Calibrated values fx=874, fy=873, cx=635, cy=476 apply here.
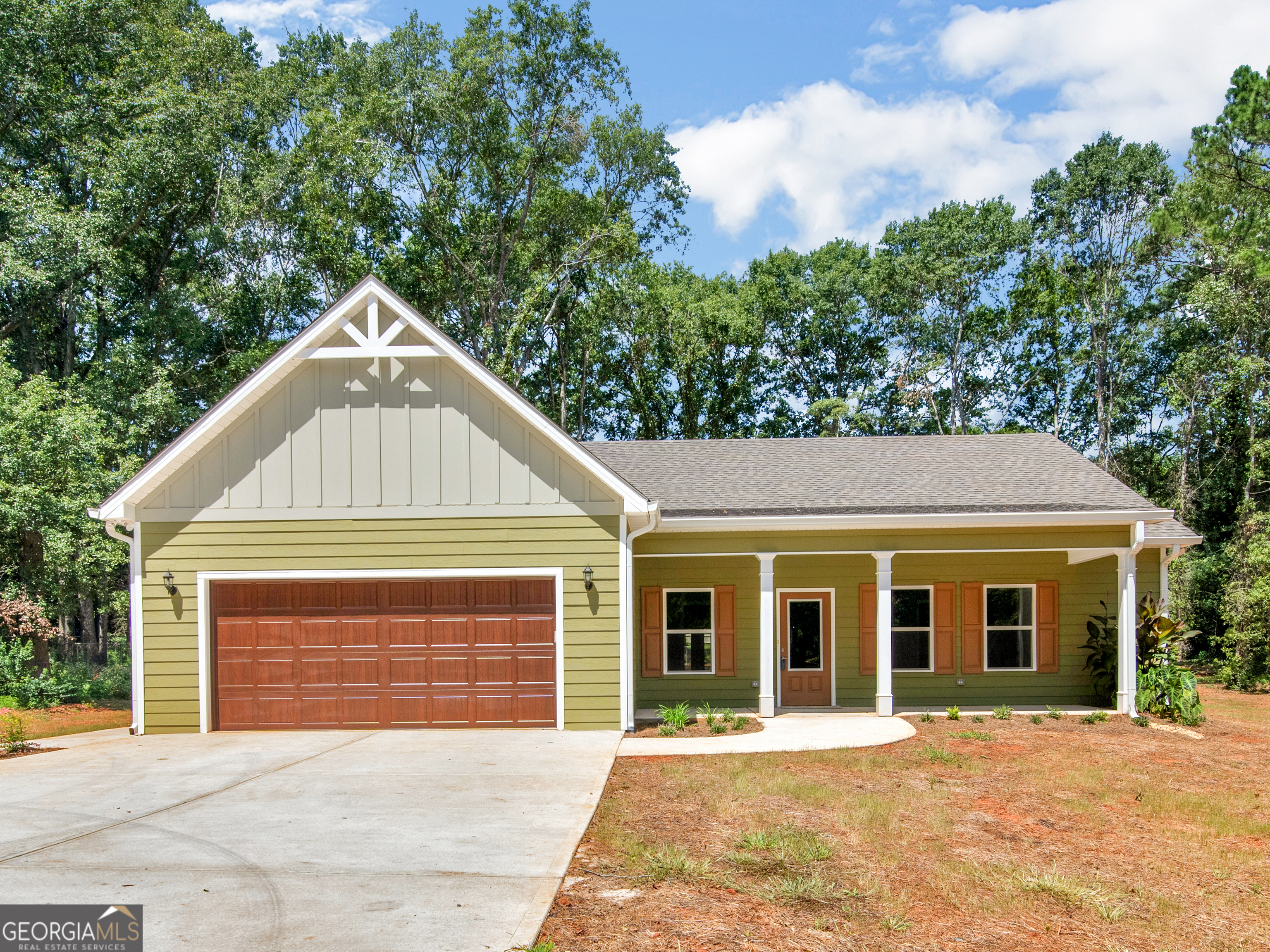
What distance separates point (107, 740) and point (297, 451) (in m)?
4.51

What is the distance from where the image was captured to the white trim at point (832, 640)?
13.8 metres

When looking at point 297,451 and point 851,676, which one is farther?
point 851,676

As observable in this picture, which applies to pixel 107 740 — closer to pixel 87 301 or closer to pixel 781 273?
pixel 87 301

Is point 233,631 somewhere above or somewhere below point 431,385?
below

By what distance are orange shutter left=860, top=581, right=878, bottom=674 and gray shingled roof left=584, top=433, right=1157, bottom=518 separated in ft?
5.33

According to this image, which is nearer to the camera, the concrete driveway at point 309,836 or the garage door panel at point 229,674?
the concrete driveway at point 309,836

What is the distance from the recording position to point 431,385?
36.4ft

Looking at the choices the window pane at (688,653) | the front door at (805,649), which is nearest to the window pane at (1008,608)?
the front door at (805,649)

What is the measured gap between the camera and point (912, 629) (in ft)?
45.2

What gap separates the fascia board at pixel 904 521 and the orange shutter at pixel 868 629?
1.65 m

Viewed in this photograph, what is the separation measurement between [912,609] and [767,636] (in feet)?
9.39

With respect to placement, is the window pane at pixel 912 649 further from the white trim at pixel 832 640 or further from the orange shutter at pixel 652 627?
the orange shutter at pixel 652 627

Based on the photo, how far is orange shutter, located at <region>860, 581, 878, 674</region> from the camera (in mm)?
Result: 13711

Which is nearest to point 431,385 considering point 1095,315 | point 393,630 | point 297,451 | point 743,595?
point 297,451
